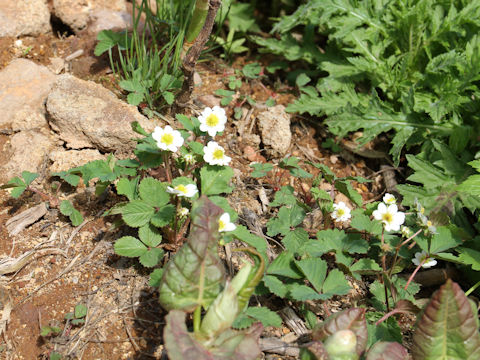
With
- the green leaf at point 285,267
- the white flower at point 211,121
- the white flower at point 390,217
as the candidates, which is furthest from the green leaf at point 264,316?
the white flower at point 211,121

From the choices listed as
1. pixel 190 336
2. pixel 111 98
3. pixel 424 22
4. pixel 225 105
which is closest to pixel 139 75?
pixel 111 98

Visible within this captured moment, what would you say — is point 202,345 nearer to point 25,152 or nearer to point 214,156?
point 214,156

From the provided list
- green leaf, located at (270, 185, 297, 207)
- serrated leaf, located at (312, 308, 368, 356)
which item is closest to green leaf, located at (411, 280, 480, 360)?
serrated leaf, located at (312, 308, 368, 356)

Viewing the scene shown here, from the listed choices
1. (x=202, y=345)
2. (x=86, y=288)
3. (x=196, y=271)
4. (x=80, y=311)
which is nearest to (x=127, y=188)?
(x=86, y=288)

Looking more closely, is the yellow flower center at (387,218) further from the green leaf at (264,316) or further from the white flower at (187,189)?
the white flower at (187,189)

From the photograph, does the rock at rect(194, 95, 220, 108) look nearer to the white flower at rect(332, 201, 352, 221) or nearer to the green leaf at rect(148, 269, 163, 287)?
the white flower at rect(332, 201, 352, 221)

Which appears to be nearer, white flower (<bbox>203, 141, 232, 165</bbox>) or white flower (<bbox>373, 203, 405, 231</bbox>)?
white flower (<bbox>373, 203, 405, 231</bbox>)

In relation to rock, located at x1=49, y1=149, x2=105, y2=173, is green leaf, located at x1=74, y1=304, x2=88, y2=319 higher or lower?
lower
